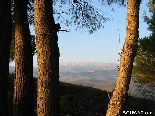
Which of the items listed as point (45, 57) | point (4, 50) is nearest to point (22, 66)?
point (45, 57)

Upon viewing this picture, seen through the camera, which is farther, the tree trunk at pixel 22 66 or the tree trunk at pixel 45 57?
the tree trunk at pixel 22 66

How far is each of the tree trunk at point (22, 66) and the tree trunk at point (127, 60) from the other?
9.86 feet

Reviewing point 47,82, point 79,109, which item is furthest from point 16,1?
point 79,109

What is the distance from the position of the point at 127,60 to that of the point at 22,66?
11.0ft

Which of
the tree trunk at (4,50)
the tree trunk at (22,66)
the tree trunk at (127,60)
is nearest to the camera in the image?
the tree trunk at (4,50)

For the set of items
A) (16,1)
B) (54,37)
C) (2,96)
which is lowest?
(2,96)

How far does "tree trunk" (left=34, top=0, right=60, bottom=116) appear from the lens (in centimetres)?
472

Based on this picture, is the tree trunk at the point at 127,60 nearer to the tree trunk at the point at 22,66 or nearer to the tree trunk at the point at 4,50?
the tree trunk at the point at 4,50

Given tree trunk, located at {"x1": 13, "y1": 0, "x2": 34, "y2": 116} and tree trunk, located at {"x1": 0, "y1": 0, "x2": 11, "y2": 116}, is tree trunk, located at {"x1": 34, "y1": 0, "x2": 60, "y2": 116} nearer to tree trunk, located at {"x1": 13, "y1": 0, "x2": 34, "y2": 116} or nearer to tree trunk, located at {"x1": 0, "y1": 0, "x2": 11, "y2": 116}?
tree trunk, located at {"x1": 0, "y1": 0, "x2": 11, "y2": 116}

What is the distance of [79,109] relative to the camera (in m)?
8.94

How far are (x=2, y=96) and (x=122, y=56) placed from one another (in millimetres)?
2506

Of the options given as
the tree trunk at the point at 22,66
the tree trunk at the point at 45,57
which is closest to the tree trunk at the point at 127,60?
the tree trunk at the point at 45,57

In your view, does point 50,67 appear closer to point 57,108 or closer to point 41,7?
point 57,108

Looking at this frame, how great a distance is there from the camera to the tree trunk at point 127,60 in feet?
14.4
